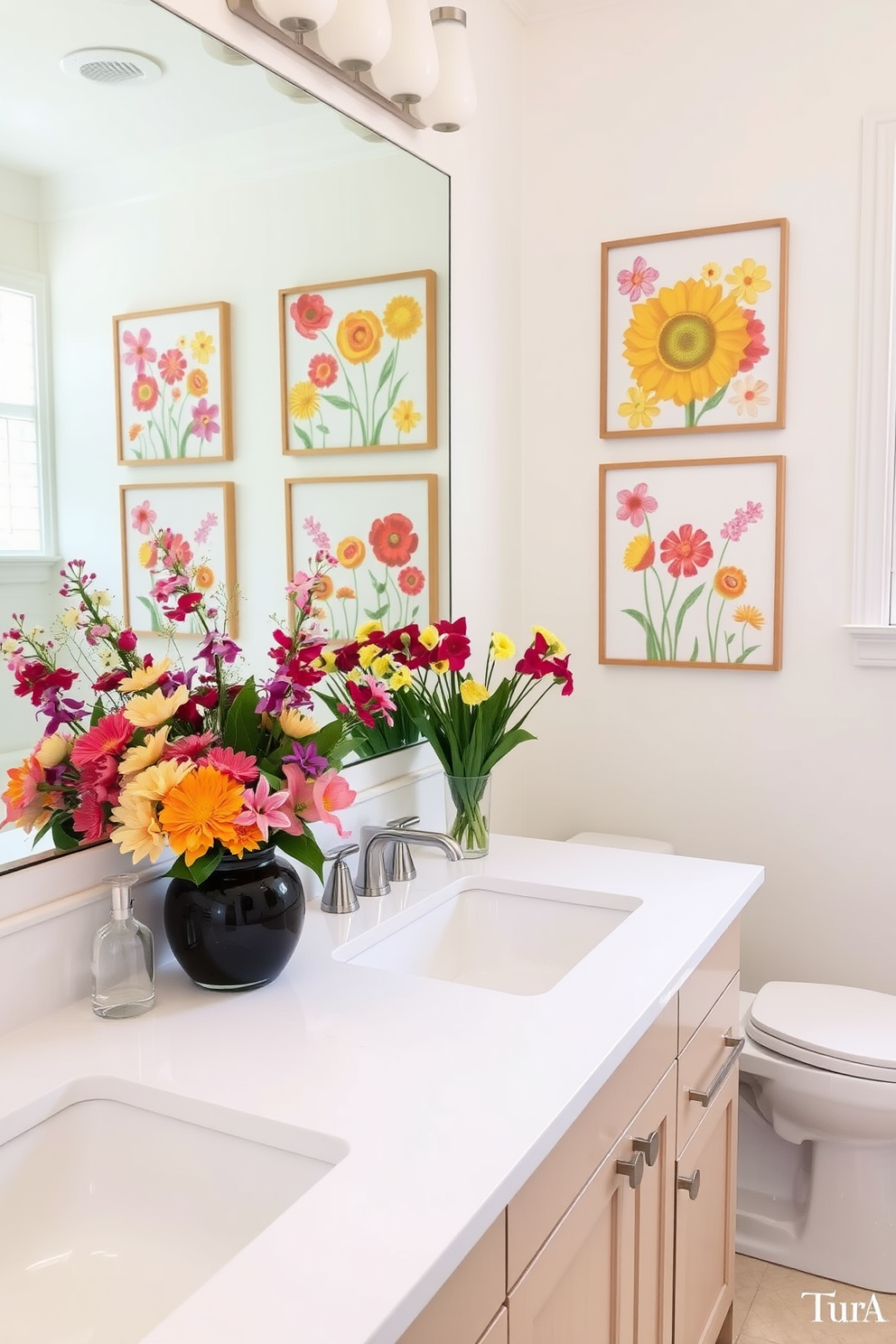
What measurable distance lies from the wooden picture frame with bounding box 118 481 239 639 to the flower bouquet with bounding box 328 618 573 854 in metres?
0.29

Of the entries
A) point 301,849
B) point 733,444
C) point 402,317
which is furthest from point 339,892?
point 733,444

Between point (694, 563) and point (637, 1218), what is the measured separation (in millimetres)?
1463

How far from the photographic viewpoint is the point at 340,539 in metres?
1.83

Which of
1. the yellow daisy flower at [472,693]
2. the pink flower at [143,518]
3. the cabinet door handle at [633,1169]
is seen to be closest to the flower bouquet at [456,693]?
the yellow daisy flower at [472,693]

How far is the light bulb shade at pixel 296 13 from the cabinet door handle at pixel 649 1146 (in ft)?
5.05

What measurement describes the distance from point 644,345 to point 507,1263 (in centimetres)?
196

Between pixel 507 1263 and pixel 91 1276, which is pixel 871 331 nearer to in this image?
pixel 507 1263

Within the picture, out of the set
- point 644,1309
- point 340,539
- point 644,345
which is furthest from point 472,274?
point 644,1309

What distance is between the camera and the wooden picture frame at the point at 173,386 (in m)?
1.33

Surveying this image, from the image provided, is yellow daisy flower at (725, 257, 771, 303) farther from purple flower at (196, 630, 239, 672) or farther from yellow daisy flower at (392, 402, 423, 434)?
purple flower at (196, 630, 239, 672)

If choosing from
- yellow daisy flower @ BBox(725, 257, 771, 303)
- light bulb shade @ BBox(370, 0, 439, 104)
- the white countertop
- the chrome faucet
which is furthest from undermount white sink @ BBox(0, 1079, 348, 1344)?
yellow daisy flower @ BBox(725, 257, 771, 303)

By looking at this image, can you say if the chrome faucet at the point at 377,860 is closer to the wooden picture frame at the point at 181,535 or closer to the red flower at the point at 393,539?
the wooden picture frame at the point at 181,535

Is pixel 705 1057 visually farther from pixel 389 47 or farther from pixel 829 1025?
pixel 389 47

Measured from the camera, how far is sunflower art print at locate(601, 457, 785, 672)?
7.70ft
